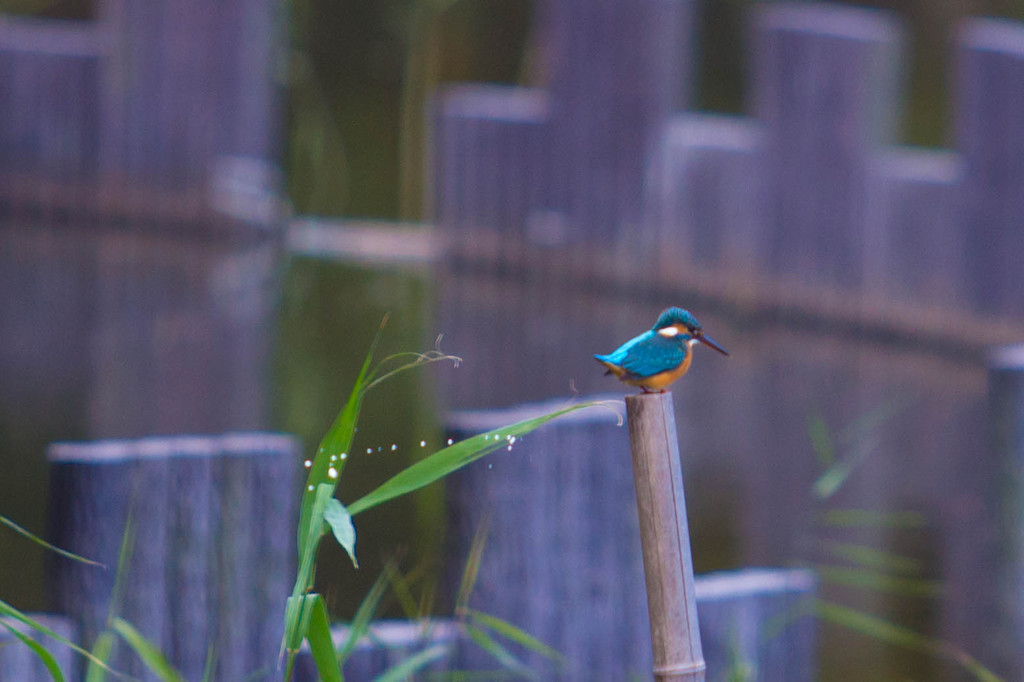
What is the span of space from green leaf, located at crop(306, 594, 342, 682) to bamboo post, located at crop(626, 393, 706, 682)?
0.54ft

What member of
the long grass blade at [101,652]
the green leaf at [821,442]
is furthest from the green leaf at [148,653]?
the green leaf at [821,442]

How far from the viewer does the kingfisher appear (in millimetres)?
633

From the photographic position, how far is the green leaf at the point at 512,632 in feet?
2.85

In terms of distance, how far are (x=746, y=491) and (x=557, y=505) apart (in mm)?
1419

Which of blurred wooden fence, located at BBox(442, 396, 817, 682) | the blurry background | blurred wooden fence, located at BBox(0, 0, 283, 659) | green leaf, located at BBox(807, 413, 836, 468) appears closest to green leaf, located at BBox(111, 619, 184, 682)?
blurred wooden fence, located at BBox(442, 396, 817, 682)

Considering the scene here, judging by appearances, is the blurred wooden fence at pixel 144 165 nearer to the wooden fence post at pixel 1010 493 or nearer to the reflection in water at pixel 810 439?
the reflection in water at pixel 810 439

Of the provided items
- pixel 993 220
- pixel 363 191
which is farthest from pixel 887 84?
pixel 363 191

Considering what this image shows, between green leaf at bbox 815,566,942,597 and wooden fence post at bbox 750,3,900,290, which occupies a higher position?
wooden fence post at bbox 750,3,900,290

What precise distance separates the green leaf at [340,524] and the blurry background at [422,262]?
1.73 metres

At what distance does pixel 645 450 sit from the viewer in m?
0.64

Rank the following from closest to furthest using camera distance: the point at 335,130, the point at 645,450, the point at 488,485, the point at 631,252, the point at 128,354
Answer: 1. the point at 645,450
2. the point at 488,485
3. the point at 128,354
4. the point at 631,252
5. the point at 335,130

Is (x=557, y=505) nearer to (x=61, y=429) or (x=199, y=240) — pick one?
(x=61, y=429)

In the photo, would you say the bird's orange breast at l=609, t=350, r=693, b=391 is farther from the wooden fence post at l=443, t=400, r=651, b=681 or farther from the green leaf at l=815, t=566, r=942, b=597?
the green leaf at l=815, t=566, r=942, b=597

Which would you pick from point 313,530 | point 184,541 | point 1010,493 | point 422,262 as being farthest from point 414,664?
point 422,262
